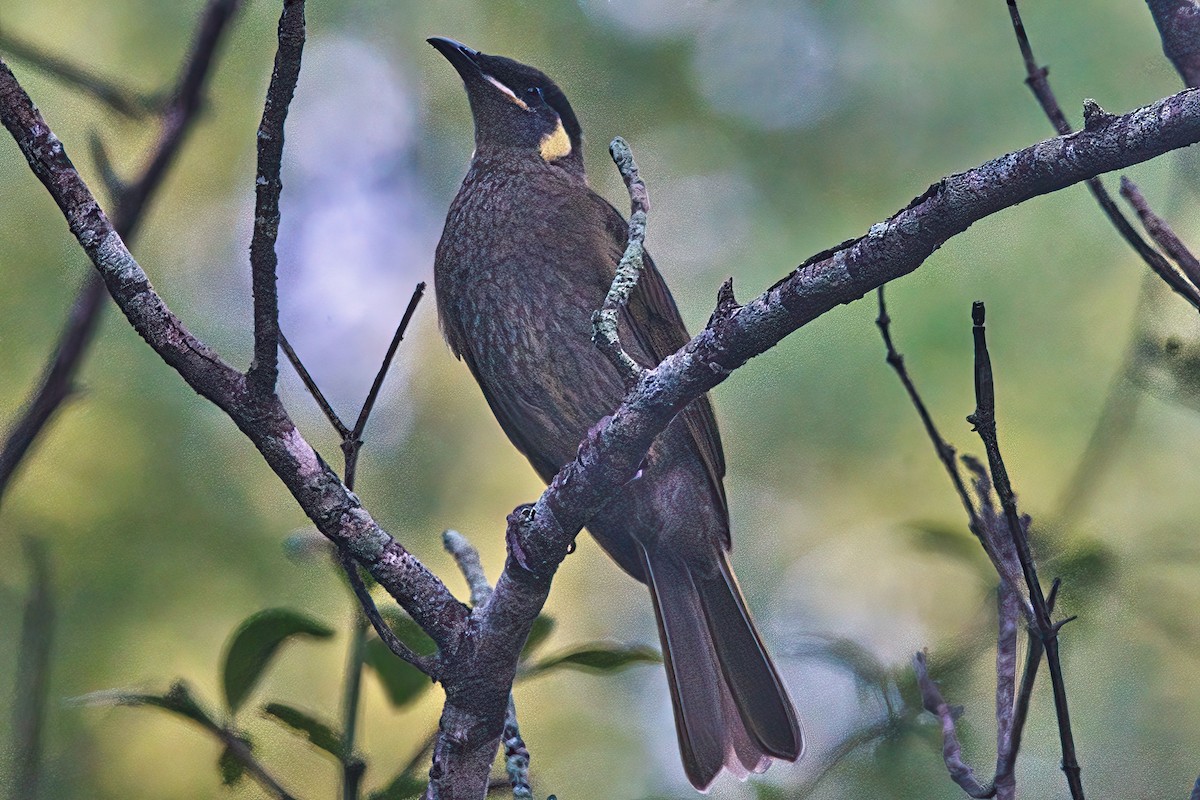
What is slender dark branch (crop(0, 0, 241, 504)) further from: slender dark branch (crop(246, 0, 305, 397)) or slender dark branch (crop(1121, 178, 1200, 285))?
slender dark branch (crop(1121, 178, 1200, 285))

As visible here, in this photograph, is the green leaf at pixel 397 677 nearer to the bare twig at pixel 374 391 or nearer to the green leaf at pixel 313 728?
the green leaf at pixel 313 728

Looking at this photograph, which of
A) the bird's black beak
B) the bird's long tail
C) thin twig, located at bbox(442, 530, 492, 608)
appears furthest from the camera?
the bird's black beak

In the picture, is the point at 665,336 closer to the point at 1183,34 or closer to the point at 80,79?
the point at 1183,34

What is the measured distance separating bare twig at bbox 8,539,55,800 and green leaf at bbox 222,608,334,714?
34 centimetres

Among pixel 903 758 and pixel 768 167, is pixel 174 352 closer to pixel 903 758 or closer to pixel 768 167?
pixel 903 758

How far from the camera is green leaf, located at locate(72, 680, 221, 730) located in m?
2.17

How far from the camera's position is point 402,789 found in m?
2.24

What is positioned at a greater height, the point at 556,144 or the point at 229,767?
the point at 556,144

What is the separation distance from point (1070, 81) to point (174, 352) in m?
4.63

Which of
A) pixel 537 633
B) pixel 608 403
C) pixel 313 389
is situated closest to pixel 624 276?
pixel 313 389

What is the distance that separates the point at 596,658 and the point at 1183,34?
5.79ft

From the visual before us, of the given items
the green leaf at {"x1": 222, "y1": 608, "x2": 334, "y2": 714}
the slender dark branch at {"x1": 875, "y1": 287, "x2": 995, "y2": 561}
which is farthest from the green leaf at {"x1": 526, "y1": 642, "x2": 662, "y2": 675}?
the slender dark branch at {"x1": 875, "y1": 287, "x2": 995, "y2": 561}

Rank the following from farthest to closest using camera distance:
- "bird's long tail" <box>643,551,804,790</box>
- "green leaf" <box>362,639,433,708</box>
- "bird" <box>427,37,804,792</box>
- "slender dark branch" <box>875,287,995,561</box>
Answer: "bird" <box>427,37,804,792</box>
"bird's long tail" <box>643,551,804,790</box>
"green leaf" <box>362,639,433,708</box>
"slender dark branch" <box>875,287,995,561</box>

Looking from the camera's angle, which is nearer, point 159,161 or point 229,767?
point 159,161
